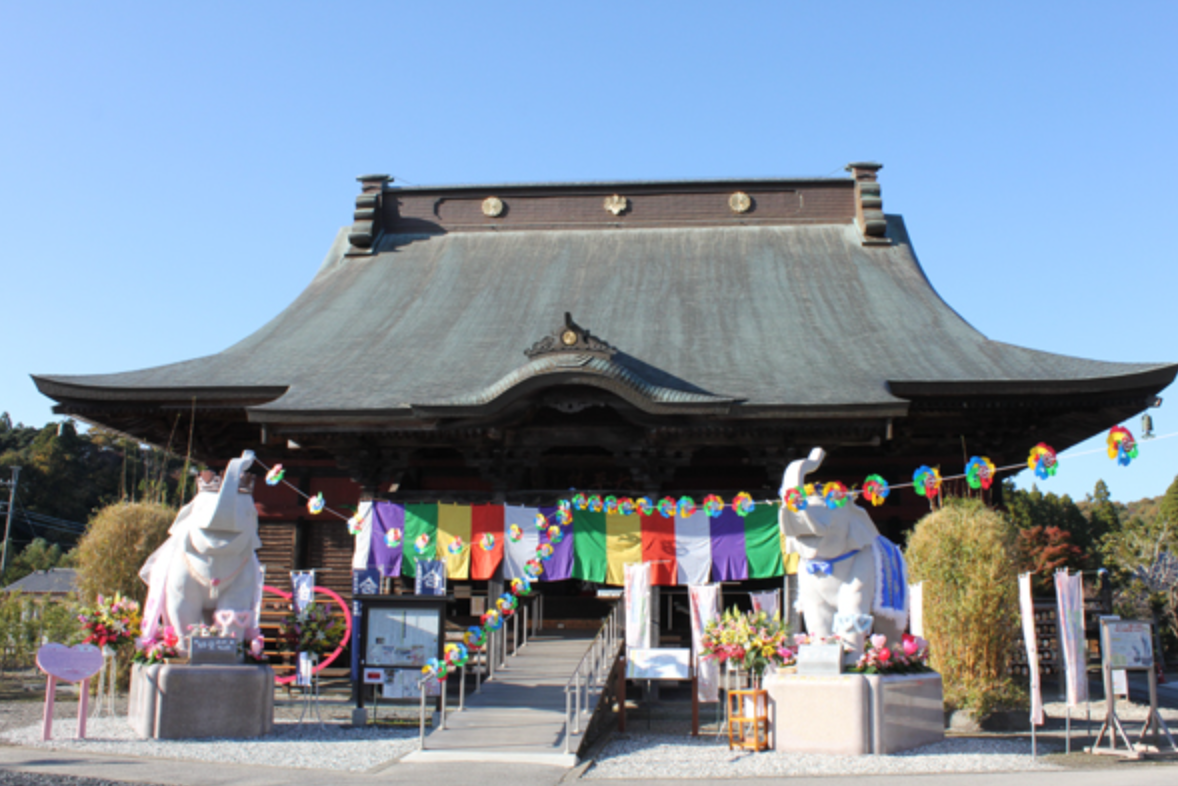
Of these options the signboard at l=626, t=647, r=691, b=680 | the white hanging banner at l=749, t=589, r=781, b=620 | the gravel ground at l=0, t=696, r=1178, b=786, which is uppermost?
the white hanging banner at l=749, t=589, r=781, b=620

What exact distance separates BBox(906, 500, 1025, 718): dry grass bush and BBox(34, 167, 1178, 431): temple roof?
221 cm

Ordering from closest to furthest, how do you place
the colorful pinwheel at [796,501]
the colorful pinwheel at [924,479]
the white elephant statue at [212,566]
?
1. the colorful pinwheel at [796,501]
2. the white elephant statue at [212,566]
3. the colorful pinwheel at [924,479]

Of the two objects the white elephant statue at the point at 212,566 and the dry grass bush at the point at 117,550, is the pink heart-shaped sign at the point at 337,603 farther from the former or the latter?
the white elephant statue at the point at 212,566

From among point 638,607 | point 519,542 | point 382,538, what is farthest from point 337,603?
point 638,607

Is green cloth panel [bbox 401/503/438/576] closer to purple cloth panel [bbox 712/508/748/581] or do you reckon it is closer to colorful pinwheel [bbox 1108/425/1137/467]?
purple cloth panel [bbox 712/508/748/581]

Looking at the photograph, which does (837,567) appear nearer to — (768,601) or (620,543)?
(768,601)

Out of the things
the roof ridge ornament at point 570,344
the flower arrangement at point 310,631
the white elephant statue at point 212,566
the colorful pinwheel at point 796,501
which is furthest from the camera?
the roof ridge ornament at point 570,344

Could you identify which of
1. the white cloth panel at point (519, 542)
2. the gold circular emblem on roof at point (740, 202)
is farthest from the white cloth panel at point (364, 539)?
the gold circular emblem on roof at point (740, 202)

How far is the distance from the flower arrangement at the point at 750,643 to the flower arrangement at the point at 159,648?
592cm

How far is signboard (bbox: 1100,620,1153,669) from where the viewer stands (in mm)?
9258

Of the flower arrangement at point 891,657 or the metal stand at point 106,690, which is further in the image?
the metal stand at point 106,690

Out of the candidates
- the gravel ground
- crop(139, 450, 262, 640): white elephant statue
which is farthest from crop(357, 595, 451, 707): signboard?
crop(139, 450, 262, 640): white elephant statue

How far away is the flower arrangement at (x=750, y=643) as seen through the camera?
10.2m

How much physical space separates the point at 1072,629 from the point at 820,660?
246cm
